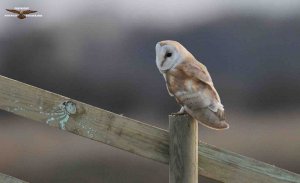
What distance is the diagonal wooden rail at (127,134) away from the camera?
1.37m

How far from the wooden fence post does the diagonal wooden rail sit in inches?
0.8

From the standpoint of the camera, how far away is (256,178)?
1402 millimetres

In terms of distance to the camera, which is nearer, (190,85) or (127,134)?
(127,134)

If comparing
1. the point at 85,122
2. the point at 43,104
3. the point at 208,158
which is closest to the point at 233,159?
the point at 208,158

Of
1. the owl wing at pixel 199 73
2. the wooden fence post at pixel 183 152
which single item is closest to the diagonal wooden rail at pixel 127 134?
the wooden fence post at pixel 183 152

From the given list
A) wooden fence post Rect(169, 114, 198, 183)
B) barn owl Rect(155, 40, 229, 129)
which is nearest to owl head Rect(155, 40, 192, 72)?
barn owl Rect(155, 40, 229, 129)

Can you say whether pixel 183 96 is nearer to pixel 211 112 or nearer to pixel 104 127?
pixel 211 112

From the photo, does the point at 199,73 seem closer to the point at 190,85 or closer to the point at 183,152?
the point at 190,85

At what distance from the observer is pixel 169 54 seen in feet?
5.09

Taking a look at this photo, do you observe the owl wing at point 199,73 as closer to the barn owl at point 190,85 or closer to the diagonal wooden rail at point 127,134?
the barn owl at point 190,85

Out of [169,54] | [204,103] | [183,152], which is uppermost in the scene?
[169,54]

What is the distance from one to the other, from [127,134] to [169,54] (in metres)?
0.30

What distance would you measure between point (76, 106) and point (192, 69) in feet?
1.15

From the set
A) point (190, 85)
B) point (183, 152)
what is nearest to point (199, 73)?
point (190, 85)
